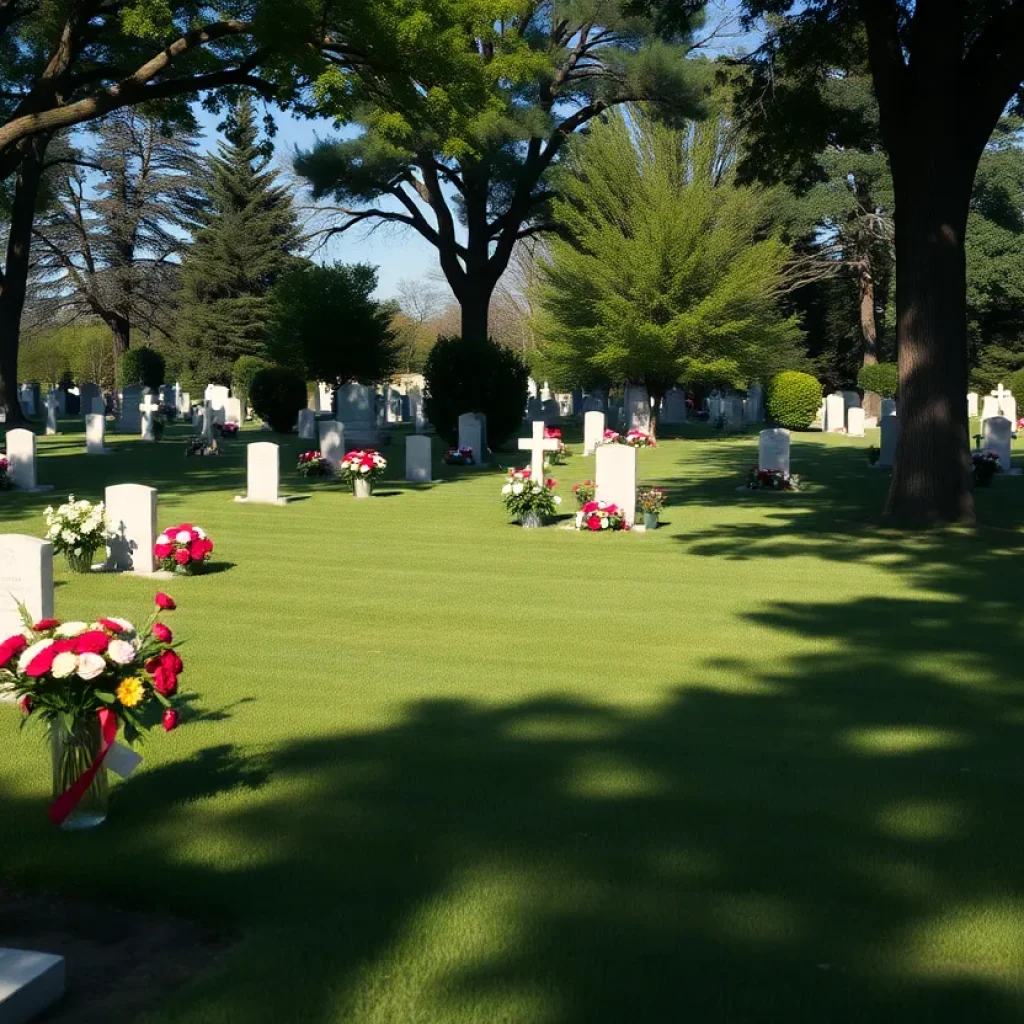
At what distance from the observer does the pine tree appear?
197 ft

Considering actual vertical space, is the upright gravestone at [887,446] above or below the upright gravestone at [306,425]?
below

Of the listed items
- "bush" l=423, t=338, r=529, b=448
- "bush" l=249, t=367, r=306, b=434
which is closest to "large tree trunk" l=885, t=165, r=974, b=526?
"bush" l=423, t=338, r=529, b=448

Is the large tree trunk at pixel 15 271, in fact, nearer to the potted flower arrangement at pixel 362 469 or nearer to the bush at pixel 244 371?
the potted flower arrangement at pixel 362 469

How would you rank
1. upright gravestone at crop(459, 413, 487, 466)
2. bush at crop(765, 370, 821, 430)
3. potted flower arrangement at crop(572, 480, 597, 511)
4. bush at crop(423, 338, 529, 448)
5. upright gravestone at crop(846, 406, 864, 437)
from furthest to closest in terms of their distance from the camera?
1. bush at crop(765, 370, 821, 430)
2. upright gravestone at crop(846, 406, 864, 437)
3. bush at crop(423, 338, 529, 448)
4. upright gravestone at crop(459, 413, 487, 466)
5. potted flower arrangement at crop(572, 480, 597, 511)

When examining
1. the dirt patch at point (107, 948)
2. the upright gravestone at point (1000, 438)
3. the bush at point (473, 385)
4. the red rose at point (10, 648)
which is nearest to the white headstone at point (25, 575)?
the red rose at point (10, 648)

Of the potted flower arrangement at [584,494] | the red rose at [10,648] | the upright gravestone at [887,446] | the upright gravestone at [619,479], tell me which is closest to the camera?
the red rose at [10,648]

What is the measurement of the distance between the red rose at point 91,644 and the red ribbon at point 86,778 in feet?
0.82

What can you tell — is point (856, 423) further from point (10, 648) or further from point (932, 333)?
point (10, 648)

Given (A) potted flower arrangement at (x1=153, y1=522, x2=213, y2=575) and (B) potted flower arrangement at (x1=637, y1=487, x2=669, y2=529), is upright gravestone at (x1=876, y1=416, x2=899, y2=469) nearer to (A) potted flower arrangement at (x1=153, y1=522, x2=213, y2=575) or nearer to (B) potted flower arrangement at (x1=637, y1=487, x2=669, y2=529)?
(B) potted flower arrangement at (x1=637, y1=487, x2=669, y2=529)

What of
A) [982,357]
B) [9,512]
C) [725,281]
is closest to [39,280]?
[725,281]

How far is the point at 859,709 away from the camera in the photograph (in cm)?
729

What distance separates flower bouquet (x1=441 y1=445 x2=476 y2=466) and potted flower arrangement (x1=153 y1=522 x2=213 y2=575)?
1576 centimetres

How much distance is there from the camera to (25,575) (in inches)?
286

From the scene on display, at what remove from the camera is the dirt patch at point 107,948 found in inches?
145
